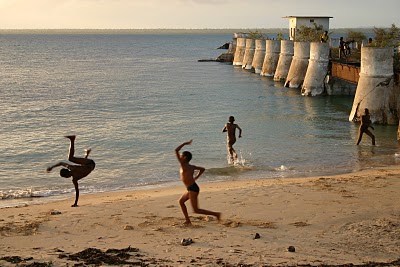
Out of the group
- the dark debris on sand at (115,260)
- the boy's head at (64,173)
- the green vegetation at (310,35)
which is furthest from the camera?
the green vegetation at (310,35)

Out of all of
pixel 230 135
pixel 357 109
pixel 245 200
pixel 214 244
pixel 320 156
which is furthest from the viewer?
pixel 357 109

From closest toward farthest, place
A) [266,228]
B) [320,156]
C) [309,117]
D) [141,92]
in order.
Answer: [266,228]
[320,156]
[309,117]
[141,92]

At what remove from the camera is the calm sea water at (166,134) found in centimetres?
1877

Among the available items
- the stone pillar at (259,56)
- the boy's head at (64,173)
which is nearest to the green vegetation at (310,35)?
the stone pillar at (259,56)

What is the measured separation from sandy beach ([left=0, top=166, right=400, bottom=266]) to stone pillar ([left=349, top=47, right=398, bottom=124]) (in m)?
11.3

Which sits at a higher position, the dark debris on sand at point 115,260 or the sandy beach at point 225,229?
the dark debris on sand at point 115,260

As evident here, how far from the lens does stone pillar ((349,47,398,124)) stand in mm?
25797

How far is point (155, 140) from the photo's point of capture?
2514cm

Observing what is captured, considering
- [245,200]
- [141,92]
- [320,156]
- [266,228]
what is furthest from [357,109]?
[141,92]

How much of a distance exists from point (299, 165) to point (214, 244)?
33.3 feet

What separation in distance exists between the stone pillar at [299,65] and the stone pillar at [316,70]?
6.97ft

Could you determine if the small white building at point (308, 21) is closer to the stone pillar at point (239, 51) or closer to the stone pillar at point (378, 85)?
the stone pillar at point (239, 51)

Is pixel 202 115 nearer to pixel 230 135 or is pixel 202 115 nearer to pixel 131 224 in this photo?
pixel 230 135

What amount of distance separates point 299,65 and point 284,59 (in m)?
6.01
